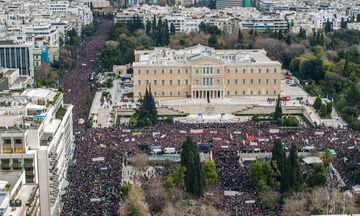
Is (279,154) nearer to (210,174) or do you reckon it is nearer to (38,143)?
(210,174)

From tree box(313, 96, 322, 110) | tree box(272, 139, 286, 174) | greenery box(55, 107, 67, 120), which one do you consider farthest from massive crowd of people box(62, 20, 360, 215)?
tree box(313, 96, 322, 110)

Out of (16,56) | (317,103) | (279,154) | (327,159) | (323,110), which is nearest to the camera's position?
(279,154)

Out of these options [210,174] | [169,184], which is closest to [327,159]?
[210,174]

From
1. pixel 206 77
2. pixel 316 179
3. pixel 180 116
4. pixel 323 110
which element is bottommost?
pixel 180 116

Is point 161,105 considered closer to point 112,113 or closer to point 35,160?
point 112,113

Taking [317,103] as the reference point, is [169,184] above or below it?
below

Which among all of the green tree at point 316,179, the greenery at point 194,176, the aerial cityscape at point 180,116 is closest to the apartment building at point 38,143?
Result: the aerial cityscape at point 180,116

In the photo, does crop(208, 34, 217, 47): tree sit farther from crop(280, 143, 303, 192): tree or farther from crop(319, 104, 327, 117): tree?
crop(280, 143, 303, 192): tree

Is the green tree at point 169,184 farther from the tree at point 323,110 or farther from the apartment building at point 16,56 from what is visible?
the apartment building at point 16,56
